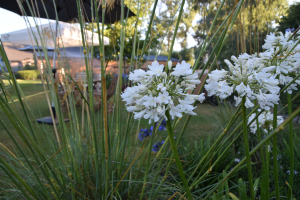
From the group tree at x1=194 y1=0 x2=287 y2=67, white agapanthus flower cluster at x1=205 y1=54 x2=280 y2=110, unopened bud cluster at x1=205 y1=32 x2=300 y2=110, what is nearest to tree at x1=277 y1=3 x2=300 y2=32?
tree at x1=194 y1=0 x2=287 y2=67

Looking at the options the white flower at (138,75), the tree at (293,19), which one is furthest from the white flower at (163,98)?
the tree at (293,19)

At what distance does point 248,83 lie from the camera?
2.17 ft

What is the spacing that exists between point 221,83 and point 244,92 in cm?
8

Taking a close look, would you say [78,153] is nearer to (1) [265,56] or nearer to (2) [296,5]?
(1) [265,56]

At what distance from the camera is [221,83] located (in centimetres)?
65

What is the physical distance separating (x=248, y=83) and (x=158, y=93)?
1.03 feet

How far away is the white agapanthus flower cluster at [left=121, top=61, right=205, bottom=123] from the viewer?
59 cm

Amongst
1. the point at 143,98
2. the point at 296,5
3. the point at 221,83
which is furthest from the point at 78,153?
the point at 296,5

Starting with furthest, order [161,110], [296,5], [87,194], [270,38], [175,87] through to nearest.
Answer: [296,5] → [87,194] → [270,38] → [175,87] → [161,110]

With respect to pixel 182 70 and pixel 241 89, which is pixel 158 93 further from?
pixel 241 89

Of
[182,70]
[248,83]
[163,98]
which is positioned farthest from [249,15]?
[163,98]

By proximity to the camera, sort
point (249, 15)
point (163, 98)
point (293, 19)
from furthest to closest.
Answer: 1. point (293, 19)
2. point (249, 15)
3. point (163, 98)

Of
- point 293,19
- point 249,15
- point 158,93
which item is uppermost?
point 293,19

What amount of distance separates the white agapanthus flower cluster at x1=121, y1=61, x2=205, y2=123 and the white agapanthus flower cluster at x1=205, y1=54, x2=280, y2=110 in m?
0.08
